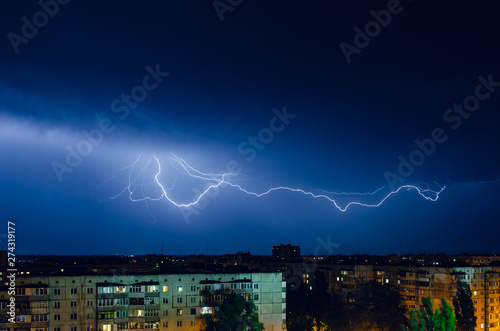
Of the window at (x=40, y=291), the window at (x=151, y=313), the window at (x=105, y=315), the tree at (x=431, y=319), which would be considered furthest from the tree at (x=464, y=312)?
the window at (x=40, y=291)

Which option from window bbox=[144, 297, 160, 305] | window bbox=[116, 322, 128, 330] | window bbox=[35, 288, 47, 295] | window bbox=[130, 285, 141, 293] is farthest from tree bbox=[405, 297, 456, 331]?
window bbox=[35, 288, 47, 295]

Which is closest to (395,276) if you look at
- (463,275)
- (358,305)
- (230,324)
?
(463,275)

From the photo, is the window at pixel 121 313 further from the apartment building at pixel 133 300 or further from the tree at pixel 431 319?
the tree at pixel 431 319

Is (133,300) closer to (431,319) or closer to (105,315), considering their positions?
(105,315)

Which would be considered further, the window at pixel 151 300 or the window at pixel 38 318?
the window at pixel 151 300

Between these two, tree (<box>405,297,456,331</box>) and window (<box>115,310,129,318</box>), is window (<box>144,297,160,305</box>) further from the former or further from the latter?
tree (<box>405,297,456,331</box>)

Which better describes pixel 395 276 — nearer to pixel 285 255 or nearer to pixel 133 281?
pixel 133 281

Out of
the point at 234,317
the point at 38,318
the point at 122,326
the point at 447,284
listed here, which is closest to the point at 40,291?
the point at 38,318
